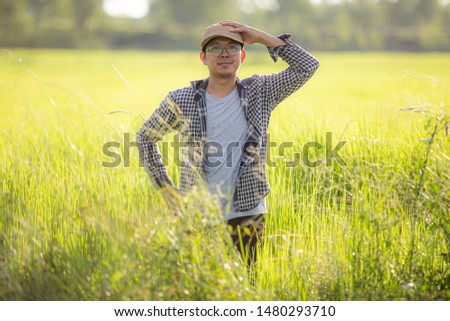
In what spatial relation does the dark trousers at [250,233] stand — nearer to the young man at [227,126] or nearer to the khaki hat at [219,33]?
the young man at [227,126]

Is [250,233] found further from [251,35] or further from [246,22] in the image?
[246,22]

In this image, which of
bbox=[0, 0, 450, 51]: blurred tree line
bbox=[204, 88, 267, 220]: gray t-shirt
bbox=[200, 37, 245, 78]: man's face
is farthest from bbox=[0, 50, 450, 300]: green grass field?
bbox=[0, 0, 450, 51]: blurred tree line

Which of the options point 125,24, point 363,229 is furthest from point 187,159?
point 125,24

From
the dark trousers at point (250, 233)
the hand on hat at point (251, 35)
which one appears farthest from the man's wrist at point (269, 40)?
the dark trousers at point (250, 233)

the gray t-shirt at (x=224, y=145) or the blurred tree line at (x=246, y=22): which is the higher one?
the blurred tree line at (x=246, y=22)

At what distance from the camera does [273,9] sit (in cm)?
6212

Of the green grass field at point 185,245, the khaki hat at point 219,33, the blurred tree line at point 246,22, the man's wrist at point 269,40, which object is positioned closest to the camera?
the green grass field at point 185,245

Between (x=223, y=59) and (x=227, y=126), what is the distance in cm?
35

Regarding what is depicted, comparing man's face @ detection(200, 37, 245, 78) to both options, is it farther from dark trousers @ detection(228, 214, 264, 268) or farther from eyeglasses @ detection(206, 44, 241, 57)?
dark trousers @ detection(228, 214, 264, 268)

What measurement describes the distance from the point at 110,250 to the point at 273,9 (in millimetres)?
62130

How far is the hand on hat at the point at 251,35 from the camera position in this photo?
2.93m

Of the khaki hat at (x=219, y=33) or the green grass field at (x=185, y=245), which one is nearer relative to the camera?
the green grass field at (x=185, y=245)

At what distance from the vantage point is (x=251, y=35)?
9.74 feet

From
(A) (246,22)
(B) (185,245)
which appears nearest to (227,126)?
(B) (185,245)
